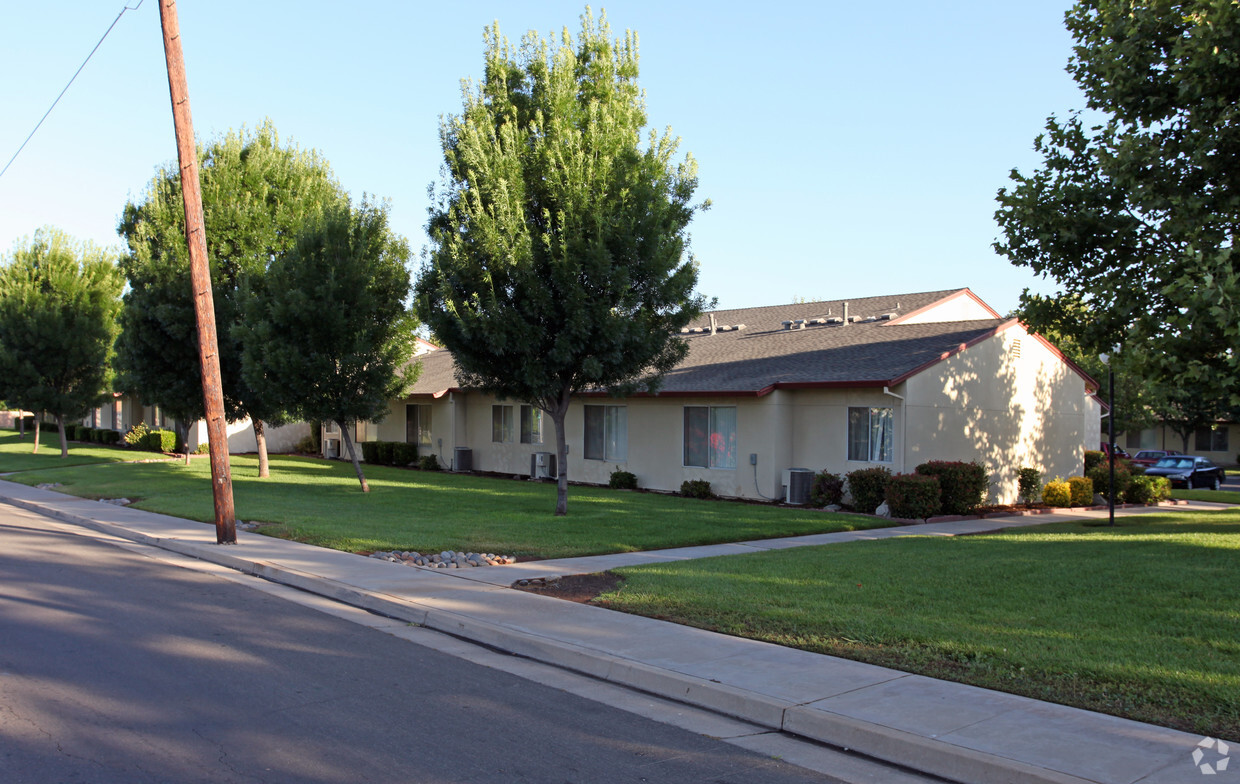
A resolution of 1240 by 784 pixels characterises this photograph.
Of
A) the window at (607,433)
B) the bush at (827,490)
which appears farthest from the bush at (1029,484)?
the window at (607,433)

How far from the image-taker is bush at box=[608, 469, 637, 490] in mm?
24484

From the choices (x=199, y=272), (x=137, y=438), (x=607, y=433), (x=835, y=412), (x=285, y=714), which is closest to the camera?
(x=285, y=714)

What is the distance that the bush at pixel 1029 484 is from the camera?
22.9 meters

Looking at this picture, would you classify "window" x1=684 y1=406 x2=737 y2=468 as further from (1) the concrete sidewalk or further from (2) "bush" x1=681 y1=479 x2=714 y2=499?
(1) the concrete sidewalk

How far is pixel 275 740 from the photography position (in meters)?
5.59

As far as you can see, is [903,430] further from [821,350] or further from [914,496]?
[821,350]

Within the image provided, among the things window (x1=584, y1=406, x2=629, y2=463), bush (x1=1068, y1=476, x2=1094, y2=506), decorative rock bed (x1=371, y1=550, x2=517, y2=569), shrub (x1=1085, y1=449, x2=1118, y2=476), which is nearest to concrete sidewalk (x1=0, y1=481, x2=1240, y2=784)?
decorative rock bed (x1=371, y1=550, x2=517, y2=569)

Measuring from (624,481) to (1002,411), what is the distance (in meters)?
9.79

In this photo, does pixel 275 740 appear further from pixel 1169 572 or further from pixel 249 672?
pixel 1169 572

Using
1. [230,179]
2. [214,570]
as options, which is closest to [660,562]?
[214,570]

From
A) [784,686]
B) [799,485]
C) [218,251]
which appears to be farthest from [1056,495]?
[218,251]

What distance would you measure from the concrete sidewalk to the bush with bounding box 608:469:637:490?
12263mm

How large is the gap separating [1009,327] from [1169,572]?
12511 mm

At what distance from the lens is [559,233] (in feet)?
53.2
